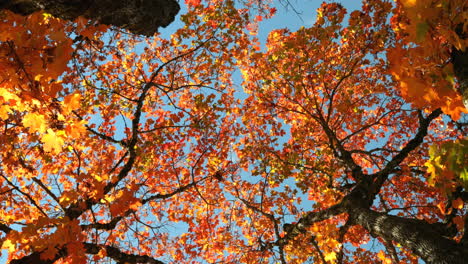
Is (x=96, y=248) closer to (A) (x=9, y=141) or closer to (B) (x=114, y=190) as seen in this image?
(B) (x=114, y=190)

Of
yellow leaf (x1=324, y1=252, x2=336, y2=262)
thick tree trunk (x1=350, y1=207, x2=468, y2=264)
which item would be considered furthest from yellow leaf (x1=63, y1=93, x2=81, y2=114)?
yellow leaf (x1=324, y1=252, x2=336, y2=262)

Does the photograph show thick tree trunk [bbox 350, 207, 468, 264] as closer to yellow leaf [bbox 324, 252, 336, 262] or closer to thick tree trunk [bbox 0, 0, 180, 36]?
yellow leaf [bbox 324, 252, 336, 262]

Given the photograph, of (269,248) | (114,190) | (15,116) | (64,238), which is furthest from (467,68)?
(15,116)

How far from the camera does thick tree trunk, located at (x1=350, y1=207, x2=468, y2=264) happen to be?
309 cm

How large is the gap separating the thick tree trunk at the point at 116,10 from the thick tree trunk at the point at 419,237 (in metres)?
4.82

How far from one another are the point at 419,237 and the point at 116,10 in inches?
210

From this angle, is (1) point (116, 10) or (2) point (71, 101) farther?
(1) point (116, 10)

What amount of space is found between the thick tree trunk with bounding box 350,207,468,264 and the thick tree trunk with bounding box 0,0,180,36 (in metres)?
4.82

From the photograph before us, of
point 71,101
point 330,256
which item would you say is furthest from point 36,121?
point 330,256

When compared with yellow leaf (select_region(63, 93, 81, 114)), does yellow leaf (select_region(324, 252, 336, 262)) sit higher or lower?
lower

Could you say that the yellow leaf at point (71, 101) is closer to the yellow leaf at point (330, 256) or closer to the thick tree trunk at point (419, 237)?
the thick tree trunk at point (419, 237)

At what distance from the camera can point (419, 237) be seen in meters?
3.56

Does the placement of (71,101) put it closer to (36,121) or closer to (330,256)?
(36,121)

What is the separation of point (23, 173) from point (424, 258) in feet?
29.6
